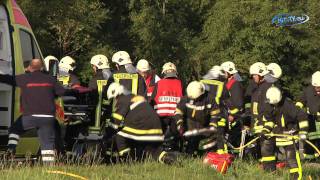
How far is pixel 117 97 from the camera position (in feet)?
33.0

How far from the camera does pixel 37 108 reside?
877 centimetres

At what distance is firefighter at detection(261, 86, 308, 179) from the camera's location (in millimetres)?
9742

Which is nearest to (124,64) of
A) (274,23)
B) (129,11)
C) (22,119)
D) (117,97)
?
(117,97)

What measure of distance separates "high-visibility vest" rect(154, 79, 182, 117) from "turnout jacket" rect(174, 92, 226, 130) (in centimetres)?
56

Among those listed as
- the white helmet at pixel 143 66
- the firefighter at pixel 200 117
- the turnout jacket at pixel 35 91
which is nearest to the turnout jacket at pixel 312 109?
the firefighter at pixel 200 117

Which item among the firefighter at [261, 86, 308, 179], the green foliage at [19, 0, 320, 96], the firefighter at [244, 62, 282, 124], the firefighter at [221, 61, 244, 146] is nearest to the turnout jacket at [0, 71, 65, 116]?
the firefighter at [261, 86, 308, 179]

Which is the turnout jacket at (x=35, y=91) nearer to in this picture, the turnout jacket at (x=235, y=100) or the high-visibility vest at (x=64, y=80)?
the high-visibility vest at (x=64, y=80)

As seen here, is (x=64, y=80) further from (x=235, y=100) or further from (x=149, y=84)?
(x=235, y=100)

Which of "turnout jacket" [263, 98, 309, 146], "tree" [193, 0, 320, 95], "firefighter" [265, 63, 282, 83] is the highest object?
"tree" [193, 0, 320, 95]

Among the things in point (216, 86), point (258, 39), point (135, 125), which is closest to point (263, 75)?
point (216, 86)

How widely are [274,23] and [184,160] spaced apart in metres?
20.6

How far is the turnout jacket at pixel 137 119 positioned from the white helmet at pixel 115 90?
3.0 inches

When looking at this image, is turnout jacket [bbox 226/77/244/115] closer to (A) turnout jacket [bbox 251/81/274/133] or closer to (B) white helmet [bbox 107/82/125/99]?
(A) turnout jacket [bbox 251/81/274/133]

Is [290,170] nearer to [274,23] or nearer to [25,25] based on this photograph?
[25,25]
